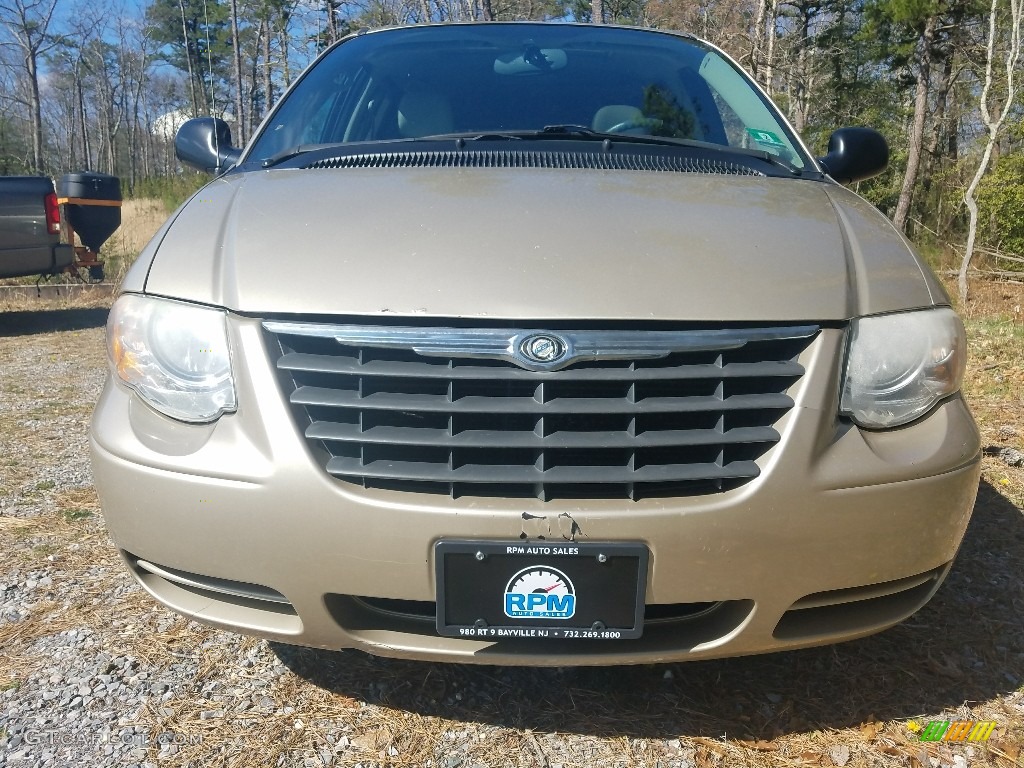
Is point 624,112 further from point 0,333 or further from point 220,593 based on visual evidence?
point 0,333

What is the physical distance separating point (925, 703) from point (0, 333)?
8048 mm

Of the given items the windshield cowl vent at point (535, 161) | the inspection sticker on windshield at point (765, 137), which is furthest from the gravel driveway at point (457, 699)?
the inspection sticker on windshield at point (765, 137)

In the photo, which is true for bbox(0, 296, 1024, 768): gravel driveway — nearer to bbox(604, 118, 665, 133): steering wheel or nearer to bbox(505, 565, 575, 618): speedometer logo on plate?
bbox(505, 565, 575, 618): speedometer logo on plate

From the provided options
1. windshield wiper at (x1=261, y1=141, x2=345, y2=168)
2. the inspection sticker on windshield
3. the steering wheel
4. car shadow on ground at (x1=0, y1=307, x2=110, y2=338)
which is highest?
the steering wheel

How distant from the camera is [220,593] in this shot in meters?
1.67

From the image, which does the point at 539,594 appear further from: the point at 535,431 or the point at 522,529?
the point at 535,431

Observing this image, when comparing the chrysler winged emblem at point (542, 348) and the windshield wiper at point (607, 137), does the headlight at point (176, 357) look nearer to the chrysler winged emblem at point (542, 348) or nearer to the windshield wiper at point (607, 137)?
the chrysler winged emblem at point (542, 348)

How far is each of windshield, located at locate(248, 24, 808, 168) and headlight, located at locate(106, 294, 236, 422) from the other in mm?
936

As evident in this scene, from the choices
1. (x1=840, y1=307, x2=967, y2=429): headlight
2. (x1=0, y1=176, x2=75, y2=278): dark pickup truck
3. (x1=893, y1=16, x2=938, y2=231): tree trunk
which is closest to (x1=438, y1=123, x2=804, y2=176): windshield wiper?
(x1=840, y1=307, x2=967, y2=429): headlight

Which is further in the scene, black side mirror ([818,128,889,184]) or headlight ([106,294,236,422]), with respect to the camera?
black side mirror ([818,128,889,184])

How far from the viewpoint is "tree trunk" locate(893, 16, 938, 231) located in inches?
759

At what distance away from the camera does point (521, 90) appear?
263cm

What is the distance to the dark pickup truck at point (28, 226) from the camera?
23.9 feet

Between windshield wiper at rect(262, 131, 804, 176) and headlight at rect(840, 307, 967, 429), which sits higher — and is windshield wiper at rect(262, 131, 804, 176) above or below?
above
